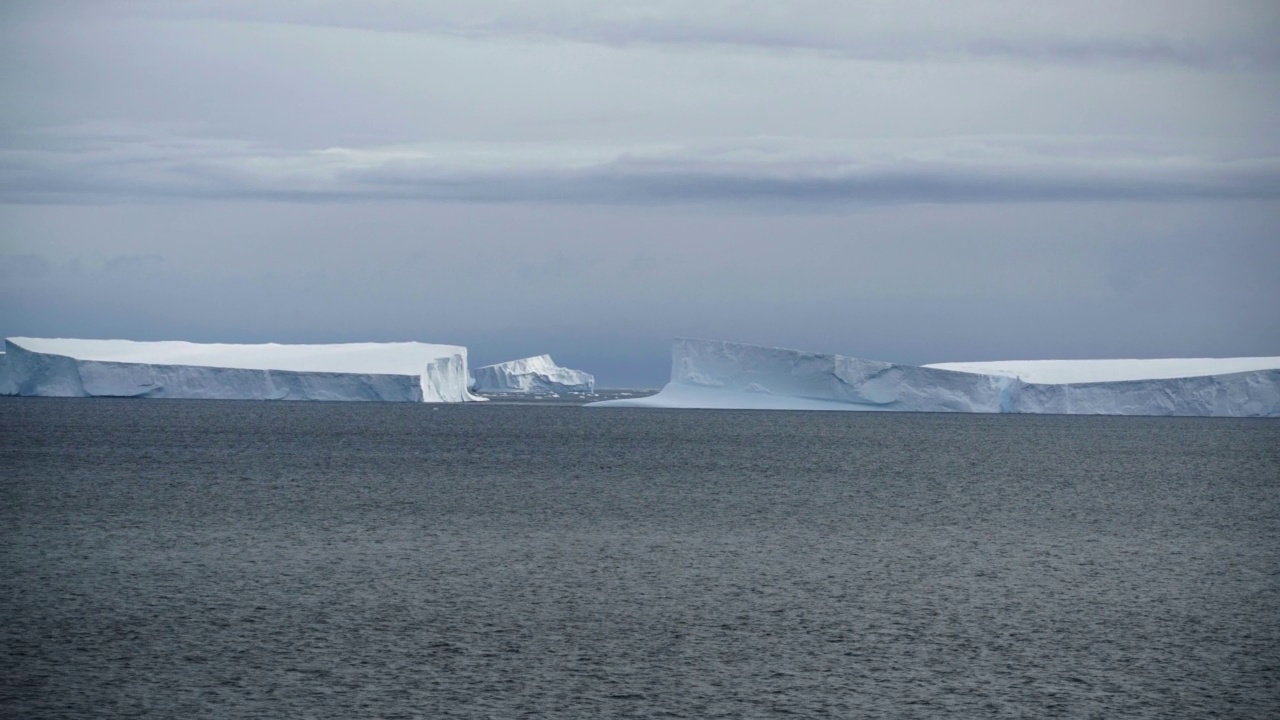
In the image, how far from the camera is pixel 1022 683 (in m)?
7.67

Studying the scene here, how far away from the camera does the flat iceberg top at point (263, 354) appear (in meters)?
52.1

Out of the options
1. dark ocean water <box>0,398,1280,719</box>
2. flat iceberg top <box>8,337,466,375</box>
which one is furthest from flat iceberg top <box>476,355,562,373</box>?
dark ocean water <box>0,398,1280,719</box>

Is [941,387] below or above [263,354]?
below

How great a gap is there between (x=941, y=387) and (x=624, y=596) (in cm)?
3955

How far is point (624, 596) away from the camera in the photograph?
10531 mm

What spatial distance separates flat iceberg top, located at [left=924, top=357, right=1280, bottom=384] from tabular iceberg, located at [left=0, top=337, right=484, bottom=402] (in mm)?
21487

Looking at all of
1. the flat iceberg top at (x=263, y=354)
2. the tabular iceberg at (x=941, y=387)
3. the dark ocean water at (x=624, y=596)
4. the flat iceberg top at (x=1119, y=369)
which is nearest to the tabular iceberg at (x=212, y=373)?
the flat iceberg top at (x=263, y=354)

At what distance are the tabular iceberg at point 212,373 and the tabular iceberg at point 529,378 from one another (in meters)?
23.6

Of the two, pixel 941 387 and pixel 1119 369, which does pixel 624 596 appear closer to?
pixel 941 387

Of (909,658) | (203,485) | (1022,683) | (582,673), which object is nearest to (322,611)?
(582,673)

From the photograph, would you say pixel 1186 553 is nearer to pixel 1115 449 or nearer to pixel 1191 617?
pixel 1191 617

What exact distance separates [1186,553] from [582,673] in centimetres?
914

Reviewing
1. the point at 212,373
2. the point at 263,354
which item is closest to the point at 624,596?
the point at 212,373

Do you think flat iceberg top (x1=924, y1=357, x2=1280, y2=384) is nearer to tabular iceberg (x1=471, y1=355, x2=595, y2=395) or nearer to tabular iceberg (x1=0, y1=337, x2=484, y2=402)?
tabular iceberg (x1=0, y1=337, x2=484, y2=402)
